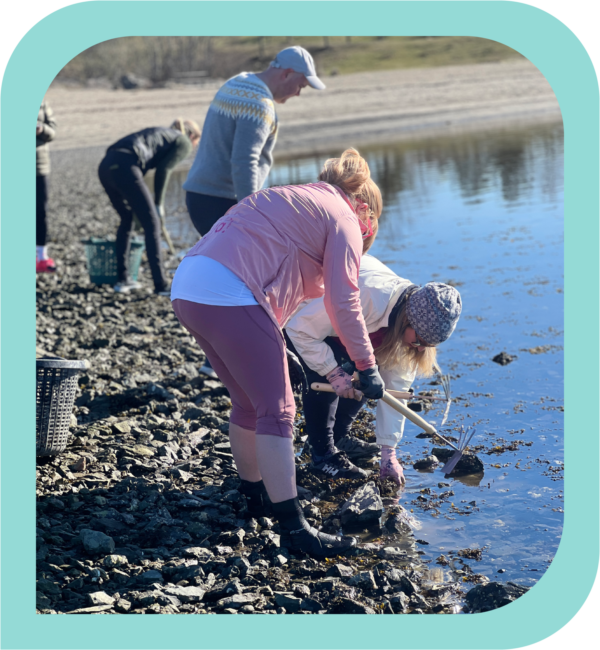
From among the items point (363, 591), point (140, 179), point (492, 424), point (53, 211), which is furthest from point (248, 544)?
point (53, 211)

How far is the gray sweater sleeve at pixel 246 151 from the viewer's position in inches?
179

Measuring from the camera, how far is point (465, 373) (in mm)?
5449

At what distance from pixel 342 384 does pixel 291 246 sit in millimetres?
764

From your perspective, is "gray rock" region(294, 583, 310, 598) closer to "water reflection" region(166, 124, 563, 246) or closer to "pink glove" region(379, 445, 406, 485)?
"pink glove" region(379, 445, 406, 485)

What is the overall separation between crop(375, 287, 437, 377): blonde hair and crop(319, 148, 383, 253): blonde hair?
0.55 metres

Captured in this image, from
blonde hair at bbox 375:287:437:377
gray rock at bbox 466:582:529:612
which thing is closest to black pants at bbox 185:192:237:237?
blonde hair at bbox 375:287:437:377

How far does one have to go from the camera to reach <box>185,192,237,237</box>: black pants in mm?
4914

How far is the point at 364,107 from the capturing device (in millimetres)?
24844

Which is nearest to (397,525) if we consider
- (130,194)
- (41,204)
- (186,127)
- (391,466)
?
(391,466)

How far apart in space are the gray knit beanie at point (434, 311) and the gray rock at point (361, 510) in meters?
0.76

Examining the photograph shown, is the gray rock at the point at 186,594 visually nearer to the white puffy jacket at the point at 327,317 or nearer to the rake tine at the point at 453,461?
the white puffy jacket at the point at 327,317

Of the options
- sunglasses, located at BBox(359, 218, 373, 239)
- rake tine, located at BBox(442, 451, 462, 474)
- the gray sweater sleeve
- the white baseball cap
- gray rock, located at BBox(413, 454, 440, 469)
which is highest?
the white baseball cap

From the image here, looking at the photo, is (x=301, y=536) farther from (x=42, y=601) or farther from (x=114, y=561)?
(x=42, y=601)

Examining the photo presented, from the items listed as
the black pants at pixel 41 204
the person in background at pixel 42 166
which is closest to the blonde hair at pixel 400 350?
the person in background at pixel 42 166
